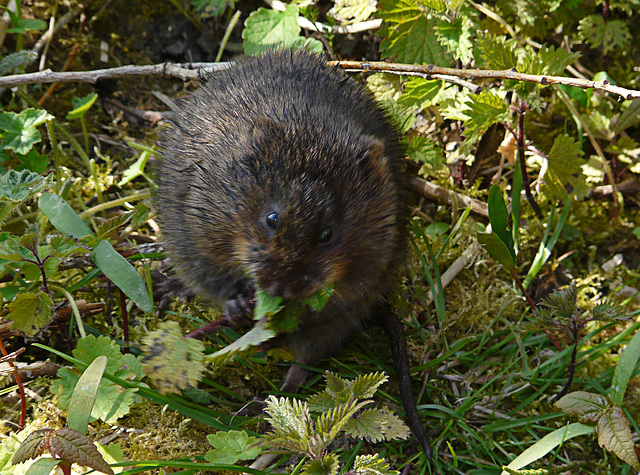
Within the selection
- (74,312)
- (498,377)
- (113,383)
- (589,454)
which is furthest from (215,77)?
(589,454)

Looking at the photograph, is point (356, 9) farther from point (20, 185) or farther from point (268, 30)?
point (20, 185)

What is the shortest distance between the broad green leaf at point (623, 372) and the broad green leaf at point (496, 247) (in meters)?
0.68

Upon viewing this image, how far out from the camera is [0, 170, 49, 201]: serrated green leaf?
247 centimetres

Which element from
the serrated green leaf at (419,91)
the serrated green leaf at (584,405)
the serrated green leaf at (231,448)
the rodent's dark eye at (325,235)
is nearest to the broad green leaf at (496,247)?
the serrated green leaf at (584,405)

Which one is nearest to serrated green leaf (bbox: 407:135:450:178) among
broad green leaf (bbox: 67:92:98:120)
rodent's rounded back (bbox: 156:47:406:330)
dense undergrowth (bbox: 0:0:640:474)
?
dense undergrowth (bbox: 0:0:640:474)

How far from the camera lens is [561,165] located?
324cm

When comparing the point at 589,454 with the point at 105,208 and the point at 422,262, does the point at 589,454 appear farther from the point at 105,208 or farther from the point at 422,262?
the point at 105,208

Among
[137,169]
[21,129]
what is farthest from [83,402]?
[21,129]

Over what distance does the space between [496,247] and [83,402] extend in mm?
2044

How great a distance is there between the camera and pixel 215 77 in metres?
3.20

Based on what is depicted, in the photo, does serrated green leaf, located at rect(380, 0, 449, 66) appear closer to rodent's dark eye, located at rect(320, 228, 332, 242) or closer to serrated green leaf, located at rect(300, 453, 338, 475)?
rodent's dark eye, located at rect(320, 228, 332, 242)

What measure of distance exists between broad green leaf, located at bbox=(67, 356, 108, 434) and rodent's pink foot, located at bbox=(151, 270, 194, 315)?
1036 millimetres

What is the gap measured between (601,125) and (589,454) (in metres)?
2.12

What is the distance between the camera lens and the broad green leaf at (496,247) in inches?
108
